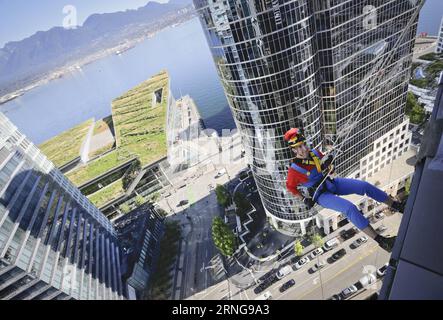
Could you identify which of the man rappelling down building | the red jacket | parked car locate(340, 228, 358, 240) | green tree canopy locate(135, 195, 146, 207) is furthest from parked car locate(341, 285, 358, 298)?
green tree canopy locate(135, 195, 146, 207)

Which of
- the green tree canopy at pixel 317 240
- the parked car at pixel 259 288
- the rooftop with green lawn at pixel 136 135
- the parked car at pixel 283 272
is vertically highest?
the rooftop with green lawn at pixel 136 135

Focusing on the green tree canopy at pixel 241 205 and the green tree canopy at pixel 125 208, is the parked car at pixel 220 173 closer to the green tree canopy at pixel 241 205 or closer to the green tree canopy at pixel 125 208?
the green tree canopy at pixel 241 205

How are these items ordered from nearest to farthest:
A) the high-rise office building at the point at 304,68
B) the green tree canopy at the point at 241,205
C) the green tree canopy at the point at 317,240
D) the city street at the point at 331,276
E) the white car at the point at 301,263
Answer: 1. the high-rise office building at the point at 304,68
2. the city street at the point at 331,276
3. the white car at the point at 301,263
4. the green tree canopy at the point at 317,240
5. the green tree canopy at the point at 241,205

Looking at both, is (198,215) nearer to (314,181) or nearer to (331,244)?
(331,244)

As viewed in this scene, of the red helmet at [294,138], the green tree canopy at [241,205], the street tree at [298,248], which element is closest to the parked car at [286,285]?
the street tree at [298,248]

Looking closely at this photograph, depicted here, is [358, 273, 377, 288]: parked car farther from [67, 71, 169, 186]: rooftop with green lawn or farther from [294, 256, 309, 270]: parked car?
[67, 71, 169, 186]: rooftop with green lawn

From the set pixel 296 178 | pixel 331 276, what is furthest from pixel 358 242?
pixel 296 178
